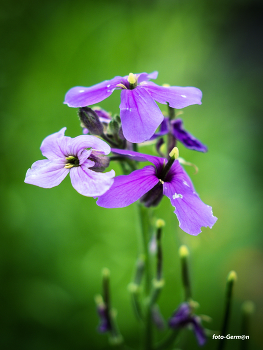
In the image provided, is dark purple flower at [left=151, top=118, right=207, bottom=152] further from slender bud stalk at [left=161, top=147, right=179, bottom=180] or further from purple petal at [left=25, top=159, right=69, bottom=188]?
purple petal at [left=25, top=159, right=69, bottom=188]

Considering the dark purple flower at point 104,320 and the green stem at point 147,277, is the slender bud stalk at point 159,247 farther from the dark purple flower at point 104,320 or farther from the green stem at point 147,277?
the dark purple flower at point 104,320

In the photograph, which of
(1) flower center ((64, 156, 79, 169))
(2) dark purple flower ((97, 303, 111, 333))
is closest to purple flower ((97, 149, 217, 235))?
(1) flower center ((64, 156, 79, 169))

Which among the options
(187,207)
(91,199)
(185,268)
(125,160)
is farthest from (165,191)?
(91,199)

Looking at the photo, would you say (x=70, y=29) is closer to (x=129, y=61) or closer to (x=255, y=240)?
(x=129, y=61)

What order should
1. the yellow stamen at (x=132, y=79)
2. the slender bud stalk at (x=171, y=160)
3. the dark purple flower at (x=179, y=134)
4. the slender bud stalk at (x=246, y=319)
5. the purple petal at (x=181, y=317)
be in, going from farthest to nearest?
the slender bud stalk at (x=246, y=319)
the purple petal at (x=181, y=317)
the dark purple flower at (x=179, y=134)
the yellow stamen at (x=132, y=79)
the slender bud stalk at (x=171, y=160)

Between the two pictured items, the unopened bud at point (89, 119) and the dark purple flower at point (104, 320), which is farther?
the dark purple flower at point (104, 320)

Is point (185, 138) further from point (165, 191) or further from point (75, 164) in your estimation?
point (75, 164)

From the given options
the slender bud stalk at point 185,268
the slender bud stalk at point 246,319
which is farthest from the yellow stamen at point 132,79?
the slender bud stalk at point 246,319
